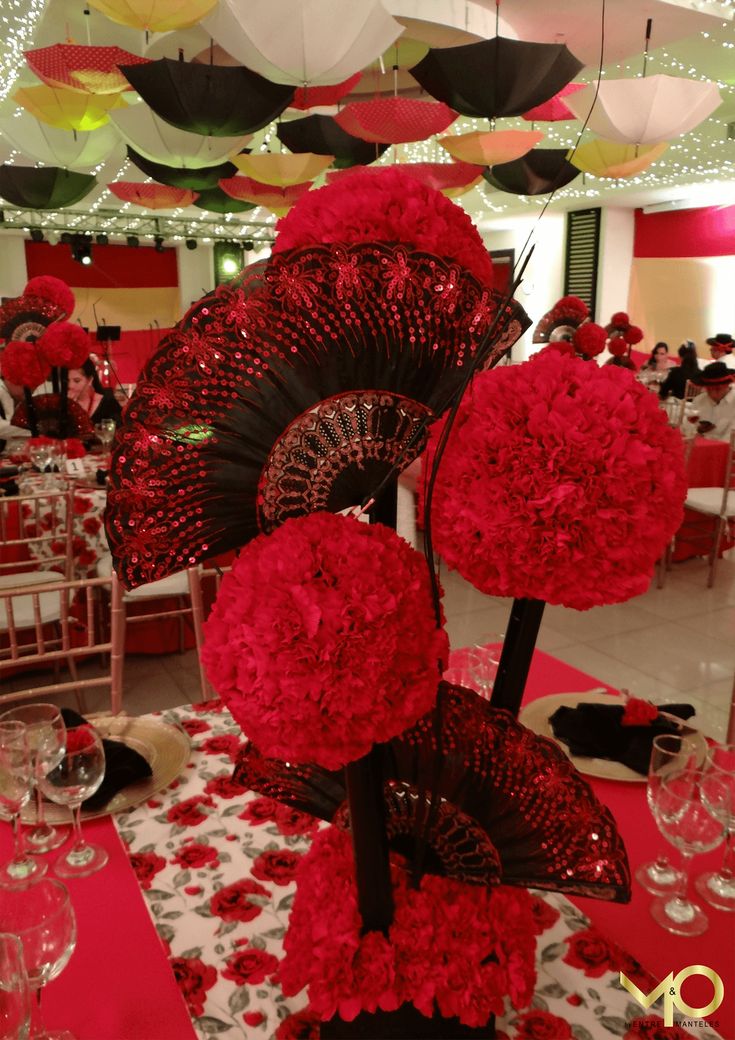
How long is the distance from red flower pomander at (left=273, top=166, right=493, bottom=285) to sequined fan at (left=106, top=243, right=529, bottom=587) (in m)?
0.03

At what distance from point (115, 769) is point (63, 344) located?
2911 millimetres

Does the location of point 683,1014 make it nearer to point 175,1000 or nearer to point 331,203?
point 175,1000

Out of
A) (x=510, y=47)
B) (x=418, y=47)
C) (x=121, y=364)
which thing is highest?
(x=418, y=47)

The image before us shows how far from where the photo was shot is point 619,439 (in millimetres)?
587

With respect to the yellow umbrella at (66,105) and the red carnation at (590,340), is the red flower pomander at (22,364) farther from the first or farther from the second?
the red carnation at (590,340)

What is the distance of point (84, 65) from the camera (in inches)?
107

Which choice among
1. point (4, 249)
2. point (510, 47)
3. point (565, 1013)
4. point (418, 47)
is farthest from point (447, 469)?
point (4, 249)

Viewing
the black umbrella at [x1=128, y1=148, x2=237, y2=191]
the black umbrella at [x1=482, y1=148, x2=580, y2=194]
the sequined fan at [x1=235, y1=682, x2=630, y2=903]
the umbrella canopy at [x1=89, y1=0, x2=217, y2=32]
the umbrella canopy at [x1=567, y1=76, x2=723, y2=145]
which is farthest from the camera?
the black umbrella at [x1=482, y1=148, x2=580, y2=194]

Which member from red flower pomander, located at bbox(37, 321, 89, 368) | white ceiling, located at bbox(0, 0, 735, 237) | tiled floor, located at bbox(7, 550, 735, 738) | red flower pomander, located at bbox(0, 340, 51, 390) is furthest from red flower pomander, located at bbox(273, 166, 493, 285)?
red flower pomander, located at bbox(0, 340, 51, 390)

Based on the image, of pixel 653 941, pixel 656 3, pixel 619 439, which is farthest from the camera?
pixel 656 3

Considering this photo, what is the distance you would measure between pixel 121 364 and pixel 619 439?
56.8 ft

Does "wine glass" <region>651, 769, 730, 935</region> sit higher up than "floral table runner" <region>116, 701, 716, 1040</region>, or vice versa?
"wine glass" <region>651, 769, 730, 935</region>

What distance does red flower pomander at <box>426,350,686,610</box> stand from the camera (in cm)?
59

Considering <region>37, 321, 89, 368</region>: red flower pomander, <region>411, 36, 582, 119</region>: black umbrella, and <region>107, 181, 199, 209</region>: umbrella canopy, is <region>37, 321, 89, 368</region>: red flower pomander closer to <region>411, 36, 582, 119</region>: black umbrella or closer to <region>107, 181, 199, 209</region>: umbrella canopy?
<region>107, 181, 199, 209</region>: umbrella canopy
